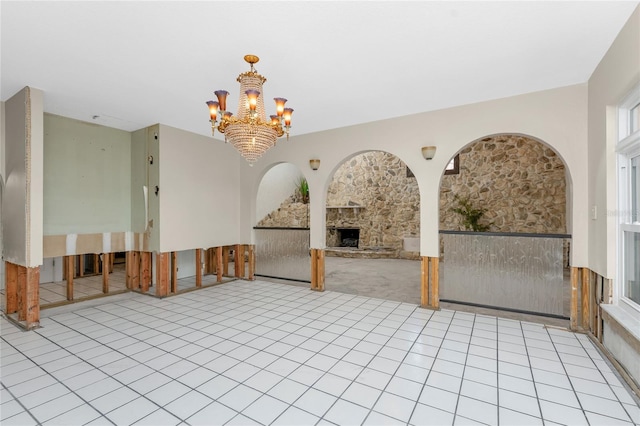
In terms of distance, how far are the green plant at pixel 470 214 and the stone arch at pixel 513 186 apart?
0.14 metres

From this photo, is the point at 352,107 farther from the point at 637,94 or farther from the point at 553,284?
the point at 553,284

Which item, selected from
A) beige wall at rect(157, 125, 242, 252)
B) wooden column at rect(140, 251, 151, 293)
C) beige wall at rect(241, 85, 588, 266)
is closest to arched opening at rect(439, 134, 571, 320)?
beige wall at rect(241, 85, 588, 266)

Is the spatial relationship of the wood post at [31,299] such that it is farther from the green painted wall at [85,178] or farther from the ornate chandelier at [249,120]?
the ornate chandelier at [249,120]

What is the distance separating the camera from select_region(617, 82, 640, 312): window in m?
2.35

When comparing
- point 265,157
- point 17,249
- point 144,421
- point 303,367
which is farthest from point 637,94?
point 17,249

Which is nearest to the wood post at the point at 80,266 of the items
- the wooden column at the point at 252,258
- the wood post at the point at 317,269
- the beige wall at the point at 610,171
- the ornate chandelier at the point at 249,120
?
the wooden column at the point at 252,258

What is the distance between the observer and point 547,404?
1.94 meters

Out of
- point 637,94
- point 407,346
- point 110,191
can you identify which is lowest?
point 407,346

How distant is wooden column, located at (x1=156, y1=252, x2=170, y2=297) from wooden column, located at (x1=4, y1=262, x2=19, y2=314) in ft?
5.15

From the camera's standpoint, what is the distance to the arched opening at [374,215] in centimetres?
822

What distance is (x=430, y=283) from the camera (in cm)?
404

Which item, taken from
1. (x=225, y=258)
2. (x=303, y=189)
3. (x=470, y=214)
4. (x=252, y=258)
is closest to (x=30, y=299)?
(x=225, y=258)

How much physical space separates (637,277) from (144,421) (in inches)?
146

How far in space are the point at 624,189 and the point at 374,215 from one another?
633 centimetres
